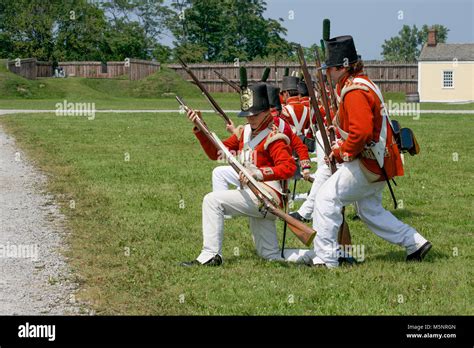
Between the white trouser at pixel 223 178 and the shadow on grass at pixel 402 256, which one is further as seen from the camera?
the white trouser at pixel 223 178

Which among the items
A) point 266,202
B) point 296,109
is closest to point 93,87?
point 296,109

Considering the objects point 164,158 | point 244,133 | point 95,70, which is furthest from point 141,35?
point 244,133

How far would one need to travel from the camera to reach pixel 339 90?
29.1 ft

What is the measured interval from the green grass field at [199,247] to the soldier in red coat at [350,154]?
0.45 meters

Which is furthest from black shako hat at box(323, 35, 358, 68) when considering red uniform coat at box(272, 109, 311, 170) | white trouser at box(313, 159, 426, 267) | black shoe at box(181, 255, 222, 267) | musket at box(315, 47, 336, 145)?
black shoe at box(181, 255, 222, 267)

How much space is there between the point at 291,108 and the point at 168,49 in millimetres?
73661

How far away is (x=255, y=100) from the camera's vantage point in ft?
29.3

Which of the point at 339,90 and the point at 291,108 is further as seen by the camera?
the point at 291,108

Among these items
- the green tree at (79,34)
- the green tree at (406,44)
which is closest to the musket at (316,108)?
the green tree at (79,34)

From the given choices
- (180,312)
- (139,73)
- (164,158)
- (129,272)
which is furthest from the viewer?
(139,73)

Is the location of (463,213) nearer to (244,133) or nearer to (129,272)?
(244,133)

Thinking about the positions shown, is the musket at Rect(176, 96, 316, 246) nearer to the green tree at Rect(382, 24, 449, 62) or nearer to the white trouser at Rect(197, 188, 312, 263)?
the white trouser at Rect(197, 188, 312, 263)

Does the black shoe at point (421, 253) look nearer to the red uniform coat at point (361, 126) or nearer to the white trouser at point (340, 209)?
the white trouser at point (340, 209)

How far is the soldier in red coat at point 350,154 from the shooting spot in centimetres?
852
